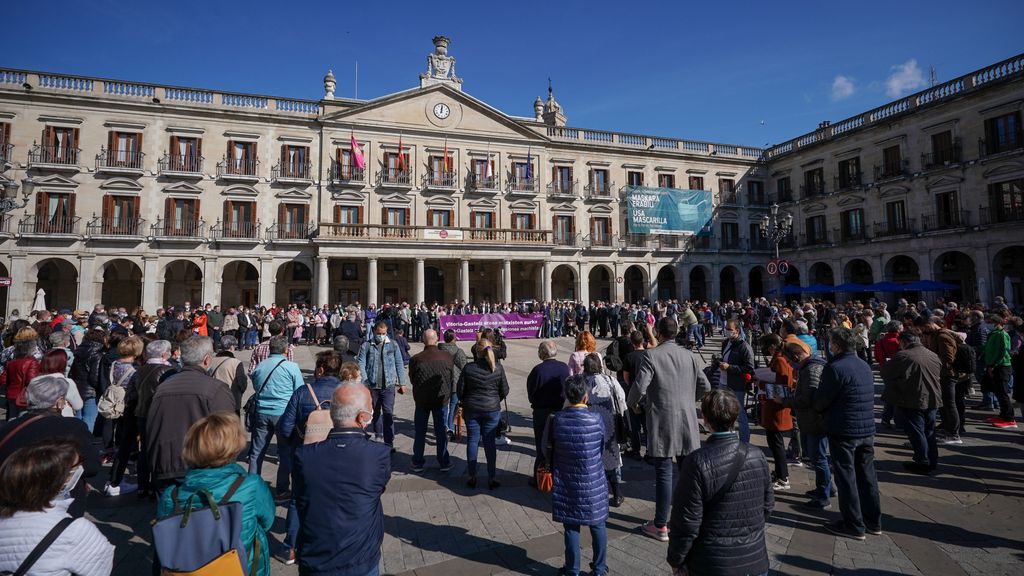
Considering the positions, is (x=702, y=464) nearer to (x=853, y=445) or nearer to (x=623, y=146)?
(x=853, y=445)

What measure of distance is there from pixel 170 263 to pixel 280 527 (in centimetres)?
2773

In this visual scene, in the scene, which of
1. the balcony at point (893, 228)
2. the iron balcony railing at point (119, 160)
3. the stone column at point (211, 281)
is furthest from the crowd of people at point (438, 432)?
the balcony at point (893, 228)

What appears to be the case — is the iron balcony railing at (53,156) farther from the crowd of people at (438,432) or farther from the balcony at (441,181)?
the crowd of people at (438,432)

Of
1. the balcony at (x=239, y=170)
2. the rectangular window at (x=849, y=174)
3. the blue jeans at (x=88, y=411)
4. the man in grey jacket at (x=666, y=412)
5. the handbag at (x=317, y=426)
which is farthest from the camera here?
the rectangular window at (x=849, y=174)

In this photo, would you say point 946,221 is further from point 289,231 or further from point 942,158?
point 289,231

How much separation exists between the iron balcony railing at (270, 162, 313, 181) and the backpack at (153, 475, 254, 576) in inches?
1101

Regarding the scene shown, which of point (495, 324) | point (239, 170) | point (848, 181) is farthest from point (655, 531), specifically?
point (848, 181)

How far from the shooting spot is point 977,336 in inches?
382

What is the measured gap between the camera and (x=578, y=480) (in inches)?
147

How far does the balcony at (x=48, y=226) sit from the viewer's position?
23.1m

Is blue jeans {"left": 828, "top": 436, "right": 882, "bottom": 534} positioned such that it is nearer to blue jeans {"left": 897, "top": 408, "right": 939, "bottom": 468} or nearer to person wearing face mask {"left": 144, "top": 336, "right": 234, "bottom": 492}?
blue jeans {"left": 897, "top": 408, "right": 939, "bottom": 468}

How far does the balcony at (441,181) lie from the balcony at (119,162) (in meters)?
14.9

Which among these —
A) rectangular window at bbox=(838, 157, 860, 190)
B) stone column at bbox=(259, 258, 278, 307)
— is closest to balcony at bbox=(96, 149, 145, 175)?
stone column at bbox=(259, 258, 278, 307)

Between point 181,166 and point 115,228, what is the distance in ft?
15.0
